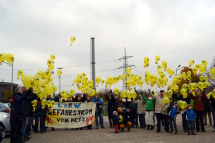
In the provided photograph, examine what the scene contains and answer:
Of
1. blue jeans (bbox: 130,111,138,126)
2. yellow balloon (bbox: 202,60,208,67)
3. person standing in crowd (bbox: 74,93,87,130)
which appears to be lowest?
blue jeans (bbox: 130,111,138,126)

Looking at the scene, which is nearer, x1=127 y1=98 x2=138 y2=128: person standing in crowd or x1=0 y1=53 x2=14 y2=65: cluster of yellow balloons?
x1=0 y1=53 x2=14 y2=65: cluster of yellow balloons

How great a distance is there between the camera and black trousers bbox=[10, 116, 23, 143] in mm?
7332

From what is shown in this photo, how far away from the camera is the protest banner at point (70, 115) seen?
1263 cm

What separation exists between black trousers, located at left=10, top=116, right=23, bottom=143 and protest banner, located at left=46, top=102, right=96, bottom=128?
5042 mm

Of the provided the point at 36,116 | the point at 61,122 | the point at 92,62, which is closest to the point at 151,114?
the point at 61,122

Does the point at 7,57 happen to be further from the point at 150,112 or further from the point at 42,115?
the point at 150,112

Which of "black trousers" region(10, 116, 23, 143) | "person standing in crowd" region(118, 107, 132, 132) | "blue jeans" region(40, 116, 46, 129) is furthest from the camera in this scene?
"blue jeans" region(40, 116, 46, 129)

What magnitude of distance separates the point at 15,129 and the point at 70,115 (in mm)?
5515

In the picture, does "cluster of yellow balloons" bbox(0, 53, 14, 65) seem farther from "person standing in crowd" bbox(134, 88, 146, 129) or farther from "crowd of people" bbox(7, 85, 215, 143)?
"person standing in crowd" bbox(134, 88, 146, 129)

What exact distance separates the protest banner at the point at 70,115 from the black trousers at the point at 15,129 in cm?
504

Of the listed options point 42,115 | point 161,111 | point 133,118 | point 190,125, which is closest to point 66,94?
point 42,115

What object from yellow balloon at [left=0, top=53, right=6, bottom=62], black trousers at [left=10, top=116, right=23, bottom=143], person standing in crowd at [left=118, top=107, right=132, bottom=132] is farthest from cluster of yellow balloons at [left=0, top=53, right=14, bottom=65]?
person standing in crowd at [left=118, top=107, right=132, bottom=132]

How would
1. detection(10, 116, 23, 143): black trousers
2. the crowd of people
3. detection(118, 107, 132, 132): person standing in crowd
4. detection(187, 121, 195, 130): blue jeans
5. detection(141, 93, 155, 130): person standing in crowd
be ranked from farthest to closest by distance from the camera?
detection(141, 93, 155, 130): person standing in crowd < detection(118, 107, 132, 132): person standing in crowd < the crowd of people < detection(187, 121, 195, 130): blue jeans < detection(10, 116, 23, 143): black trousers

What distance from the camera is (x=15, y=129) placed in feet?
24.2
